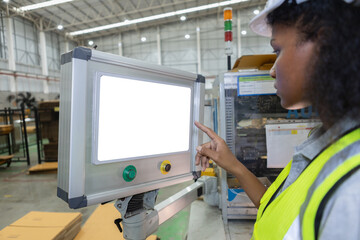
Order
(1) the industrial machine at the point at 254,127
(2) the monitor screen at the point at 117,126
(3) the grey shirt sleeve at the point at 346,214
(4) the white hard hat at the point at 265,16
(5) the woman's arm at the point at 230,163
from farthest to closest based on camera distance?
(1) the industrial machine at the point at 254,127 → (5) the woman's arm at the point at 230,163 → (2) the monitor screen at the point at 117,126 → (4) the white hard hat at the point at 265,16 → (3) the grey shirt sleeve at the point at 346,214

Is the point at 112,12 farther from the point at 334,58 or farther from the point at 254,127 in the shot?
the point at 334,58

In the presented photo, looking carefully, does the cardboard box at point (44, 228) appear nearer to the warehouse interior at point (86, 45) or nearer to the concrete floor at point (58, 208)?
A: the warehouse interior at point (86, 45)

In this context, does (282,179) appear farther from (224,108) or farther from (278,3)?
(224,108)

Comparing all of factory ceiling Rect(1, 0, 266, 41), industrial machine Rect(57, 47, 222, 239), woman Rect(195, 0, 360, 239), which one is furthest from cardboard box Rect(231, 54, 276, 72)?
factory ceiling Rect(1, 0, 266, 41)

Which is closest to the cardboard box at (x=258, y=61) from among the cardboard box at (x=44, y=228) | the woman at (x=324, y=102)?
the woman at (x=324, y=102)

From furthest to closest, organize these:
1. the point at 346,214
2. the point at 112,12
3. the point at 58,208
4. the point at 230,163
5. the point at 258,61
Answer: the point at 112,12 < the point at 58,208 < the point at 258,61 < the point at 230,163 < the point at 346,214

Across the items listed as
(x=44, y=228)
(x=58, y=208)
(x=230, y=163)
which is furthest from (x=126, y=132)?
(x=58, y=208)

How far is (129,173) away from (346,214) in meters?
0.61

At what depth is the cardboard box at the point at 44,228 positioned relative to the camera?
1633mm

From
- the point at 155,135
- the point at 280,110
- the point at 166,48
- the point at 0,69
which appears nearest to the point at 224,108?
the point at 280,110

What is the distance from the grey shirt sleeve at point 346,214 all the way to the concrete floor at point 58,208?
1.08 m

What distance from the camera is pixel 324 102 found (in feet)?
1.41

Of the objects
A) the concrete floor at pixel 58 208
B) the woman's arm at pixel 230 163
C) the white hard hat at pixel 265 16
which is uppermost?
the white hard hat at pixel 265 16

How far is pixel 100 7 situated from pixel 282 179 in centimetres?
1197
